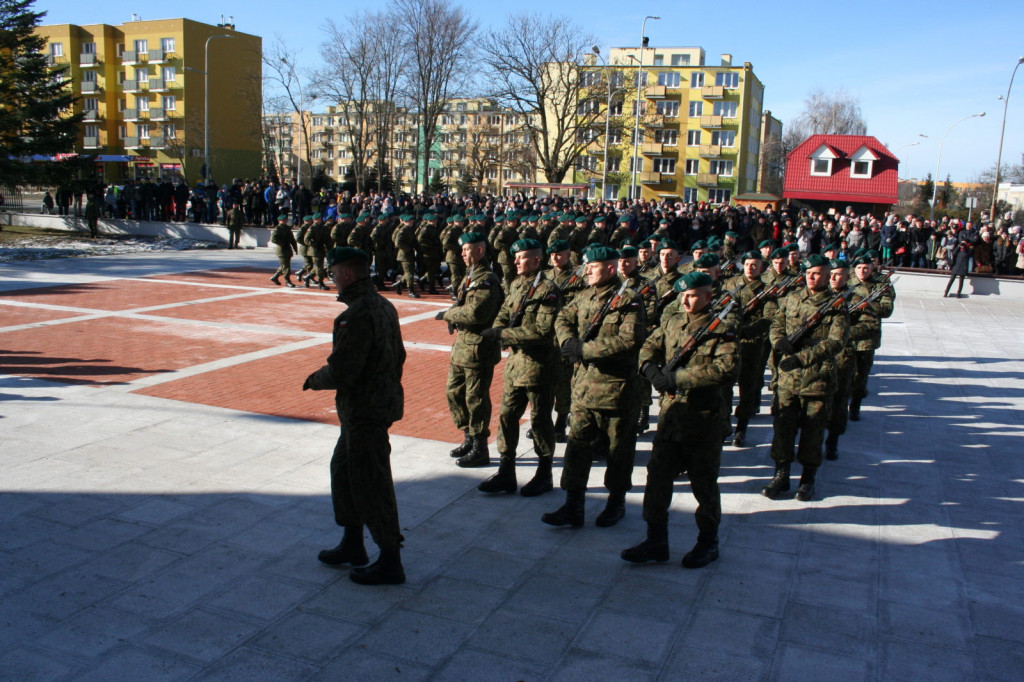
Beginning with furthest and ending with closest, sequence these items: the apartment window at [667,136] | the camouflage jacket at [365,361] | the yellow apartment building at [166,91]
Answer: the apartment window at [667,136] → the yellow apartment building at [166,91] → the camouflage jacket at [365,361]

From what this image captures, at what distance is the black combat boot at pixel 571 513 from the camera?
Answer: 548cm

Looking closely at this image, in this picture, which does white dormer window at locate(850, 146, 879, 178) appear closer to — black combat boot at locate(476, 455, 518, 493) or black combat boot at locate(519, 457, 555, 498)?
black combat boot at locate(519, 457, 555, 498)

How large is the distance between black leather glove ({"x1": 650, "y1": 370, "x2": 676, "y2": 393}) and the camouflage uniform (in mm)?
1547

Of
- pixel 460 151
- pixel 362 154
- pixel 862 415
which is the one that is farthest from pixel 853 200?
pixel 862 415

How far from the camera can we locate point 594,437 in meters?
5.48

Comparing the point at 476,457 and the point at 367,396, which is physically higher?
the point at 367,396

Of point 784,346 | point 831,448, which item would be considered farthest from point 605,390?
point 831,448

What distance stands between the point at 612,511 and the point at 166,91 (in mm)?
66878

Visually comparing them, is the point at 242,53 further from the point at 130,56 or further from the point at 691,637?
the point at 691,637

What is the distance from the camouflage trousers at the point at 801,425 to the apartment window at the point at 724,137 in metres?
69.8

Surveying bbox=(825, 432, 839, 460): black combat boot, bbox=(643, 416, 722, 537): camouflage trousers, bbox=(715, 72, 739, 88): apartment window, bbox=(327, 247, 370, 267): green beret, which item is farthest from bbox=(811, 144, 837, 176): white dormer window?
bbox=(327, 247, 370, 267): green beret

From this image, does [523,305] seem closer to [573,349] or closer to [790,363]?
[573,349]

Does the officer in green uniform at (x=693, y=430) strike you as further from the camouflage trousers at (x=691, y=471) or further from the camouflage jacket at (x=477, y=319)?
the camouflage jacket at (x=477, y=319)

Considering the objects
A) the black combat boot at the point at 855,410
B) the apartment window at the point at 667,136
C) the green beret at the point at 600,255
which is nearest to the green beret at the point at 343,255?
the green beret at the point at 600,255
